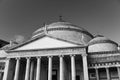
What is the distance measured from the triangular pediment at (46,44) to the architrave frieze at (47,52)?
1.88ft

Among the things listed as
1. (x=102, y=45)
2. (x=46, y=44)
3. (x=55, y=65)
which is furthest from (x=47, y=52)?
(x=102, y=45)

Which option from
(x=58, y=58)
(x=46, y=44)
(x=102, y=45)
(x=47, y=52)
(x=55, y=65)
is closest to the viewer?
(x=47, y=52)

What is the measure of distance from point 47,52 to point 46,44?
1.45 meters

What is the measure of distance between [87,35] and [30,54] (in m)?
17.0

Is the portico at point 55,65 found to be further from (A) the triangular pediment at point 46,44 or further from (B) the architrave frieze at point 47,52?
(A) the triangular pediment at point 46,44

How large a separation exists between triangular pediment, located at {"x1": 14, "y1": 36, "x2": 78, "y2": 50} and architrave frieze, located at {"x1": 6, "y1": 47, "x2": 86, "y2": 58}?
1.88ft

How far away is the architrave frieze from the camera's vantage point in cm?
2041

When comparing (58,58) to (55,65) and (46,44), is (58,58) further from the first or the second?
(46,44)

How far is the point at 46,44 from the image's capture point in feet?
72.0

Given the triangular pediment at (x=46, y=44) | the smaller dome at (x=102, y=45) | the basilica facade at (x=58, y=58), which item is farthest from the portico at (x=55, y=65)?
the smaller dome at (x=102, y=45)

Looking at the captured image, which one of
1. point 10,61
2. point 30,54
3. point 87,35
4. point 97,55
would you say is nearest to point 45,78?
point 30,54

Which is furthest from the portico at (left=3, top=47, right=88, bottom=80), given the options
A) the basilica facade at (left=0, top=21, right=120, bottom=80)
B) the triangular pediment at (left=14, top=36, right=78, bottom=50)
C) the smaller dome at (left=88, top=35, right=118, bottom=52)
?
the smaller dome at (left=88, top=35, right=118, bottom=52)

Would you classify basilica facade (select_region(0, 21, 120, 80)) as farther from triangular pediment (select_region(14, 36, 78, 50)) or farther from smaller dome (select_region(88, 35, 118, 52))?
smaller dome (select_region(88, 35, 118, 52))

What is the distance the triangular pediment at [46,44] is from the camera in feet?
69.8
